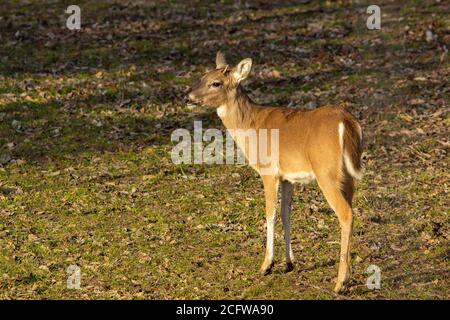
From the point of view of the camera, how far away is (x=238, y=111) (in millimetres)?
10164

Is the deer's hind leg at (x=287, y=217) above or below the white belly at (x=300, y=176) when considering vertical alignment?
below

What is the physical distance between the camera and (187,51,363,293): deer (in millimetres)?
8719

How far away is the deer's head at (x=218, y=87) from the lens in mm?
10250

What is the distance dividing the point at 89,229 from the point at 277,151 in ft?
9.16

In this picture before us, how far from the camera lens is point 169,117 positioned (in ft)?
49.0

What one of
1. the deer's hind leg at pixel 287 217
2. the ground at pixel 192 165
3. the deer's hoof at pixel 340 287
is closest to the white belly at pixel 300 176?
the deer's hind leg at pixel 287 217

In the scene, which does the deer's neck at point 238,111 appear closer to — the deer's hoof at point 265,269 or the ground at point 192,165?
the ground at point 192,165

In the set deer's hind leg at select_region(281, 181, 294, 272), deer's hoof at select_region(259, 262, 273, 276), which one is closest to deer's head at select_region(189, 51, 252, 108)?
deer's hind leg at select_region(281, 181, 294, 272)

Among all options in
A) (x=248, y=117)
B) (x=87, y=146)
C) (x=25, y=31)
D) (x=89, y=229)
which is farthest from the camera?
(x=25, y=31)

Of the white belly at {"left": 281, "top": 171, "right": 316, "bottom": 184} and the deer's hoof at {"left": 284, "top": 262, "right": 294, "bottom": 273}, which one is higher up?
the white belly at {"left": 281, "top": 171, "right": 316, "bottom": 184}

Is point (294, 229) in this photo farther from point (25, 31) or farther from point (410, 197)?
point (25, 31)

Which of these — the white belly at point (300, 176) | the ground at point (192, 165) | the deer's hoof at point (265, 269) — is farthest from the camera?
the ground at point (192, 165)

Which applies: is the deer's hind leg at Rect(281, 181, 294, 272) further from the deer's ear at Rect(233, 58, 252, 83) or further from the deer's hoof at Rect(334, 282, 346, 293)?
the deer's ear at Rect(233, 58, 252, 83)
